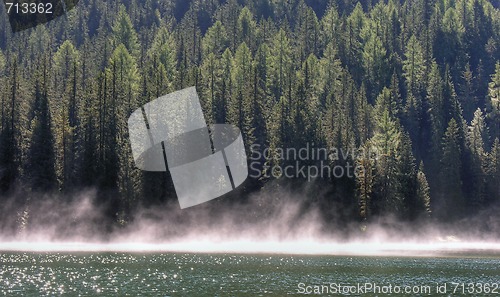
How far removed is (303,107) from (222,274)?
60548 mm

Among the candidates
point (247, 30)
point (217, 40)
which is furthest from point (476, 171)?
point (247, 30)

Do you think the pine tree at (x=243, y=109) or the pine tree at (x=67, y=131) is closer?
the pine tree at (x=67, y=131)

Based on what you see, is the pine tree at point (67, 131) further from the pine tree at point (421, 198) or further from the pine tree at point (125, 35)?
the pine tree at point (421, 198)

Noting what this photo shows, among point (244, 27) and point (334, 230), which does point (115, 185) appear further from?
point (244, 27)

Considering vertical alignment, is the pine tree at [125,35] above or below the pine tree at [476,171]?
above

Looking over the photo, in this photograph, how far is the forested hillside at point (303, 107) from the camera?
10244 cm

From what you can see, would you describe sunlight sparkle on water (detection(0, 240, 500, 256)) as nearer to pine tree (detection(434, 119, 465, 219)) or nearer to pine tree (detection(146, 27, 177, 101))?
pine tree (detection(434, 119, 465, 219))

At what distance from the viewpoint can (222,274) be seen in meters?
55.1

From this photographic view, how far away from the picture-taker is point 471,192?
125688 mm

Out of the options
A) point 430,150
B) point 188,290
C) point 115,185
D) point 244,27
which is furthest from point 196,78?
point 188,290

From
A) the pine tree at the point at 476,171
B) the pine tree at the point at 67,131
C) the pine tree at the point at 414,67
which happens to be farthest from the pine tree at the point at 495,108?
the pine tree at the point at 67,131

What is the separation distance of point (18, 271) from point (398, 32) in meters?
140

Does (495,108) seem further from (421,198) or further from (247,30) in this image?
(247,30)

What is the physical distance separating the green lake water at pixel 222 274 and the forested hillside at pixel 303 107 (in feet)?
97.4
